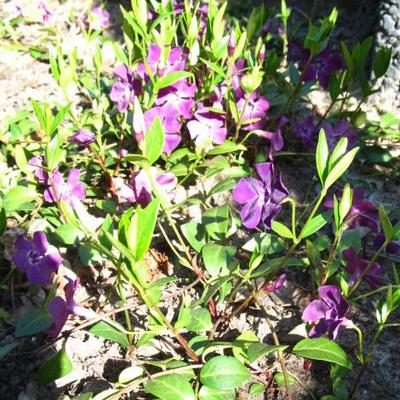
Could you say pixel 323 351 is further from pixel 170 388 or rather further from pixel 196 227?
pixel 196 227

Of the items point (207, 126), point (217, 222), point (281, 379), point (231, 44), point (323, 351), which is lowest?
point (281, 379)

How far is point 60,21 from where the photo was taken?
279 centimetres

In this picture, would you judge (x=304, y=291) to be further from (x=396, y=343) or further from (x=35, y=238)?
(x=35, y=238)

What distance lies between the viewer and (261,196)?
1317 mm

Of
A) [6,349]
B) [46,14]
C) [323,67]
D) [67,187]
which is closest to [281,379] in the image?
[6,349]

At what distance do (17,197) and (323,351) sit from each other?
0.93m

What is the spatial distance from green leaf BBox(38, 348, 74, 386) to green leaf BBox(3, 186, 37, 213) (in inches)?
20.2

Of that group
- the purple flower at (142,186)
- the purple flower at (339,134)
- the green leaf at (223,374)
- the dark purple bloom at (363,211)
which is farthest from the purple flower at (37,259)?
the purple flower at (339,134)

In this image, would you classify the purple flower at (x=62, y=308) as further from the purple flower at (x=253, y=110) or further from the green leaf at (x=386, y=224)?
the purple flower at (x=253, y=110)

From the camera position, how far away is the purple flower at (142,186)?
1.39m

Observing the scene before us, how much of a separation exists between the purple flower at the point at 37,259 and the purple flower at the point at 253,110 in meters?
0.72

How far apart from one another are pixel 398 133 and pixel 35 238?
4.27ft

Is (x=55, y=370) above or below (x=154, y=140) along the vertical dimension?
below

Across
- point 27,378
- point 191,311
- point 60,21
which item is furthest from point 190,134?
point 60,21
